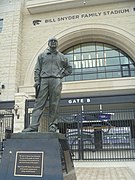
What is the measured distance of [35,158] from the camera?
484 centimetres

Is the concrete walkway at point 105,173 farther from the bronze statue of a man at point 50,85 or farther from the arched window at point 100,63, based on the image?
the arched window at point 100,63

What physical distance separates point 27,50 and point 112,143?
403 inches

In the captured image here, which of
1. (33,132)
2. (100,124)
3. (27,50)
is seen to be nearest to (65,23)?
(27,50)

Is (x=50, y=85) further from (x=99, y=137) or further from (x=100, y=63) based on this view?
(x=100, y=63)

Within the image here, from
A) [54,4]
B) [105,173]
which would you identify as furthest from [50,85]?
[54,4]

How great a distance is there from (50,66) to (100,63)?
13717 millimetres

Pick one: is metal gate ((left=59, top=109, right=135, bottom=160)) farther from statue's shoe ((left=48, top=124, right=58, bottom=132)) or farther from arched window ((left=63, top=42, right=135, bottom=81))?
statue's shoe ((left=48, top=124, right=58, bottom=132))

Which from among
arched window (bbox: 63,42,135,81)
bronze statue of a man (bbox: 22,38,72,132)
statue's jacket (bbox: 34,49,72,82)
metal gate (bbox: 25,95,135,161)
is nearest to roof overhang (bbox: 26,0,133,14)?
arched window (bbox: 63,42,135,81)

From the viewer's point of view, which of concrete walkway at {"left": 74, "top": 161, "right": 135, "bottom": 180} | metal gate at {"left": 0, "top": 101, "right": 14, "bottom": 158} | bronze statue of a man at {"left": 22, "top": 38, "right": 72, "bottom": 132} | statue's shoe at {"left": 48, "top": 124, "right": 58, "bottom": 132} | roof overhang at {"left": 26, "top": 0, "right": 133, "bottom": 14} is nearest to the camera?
statue's shoe at {"left": 48, "top": 124, "right": 58, "bottom": 132}

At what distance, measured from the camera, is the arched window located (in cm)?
1870

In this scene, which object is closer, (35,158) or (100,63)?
(35,158)

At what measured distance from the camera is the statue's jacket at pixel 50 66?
5.79 metres

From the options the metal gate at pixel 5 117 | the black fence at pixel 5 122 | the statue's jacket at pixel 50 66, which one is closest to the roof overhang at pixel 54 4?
the metal gate at pixel 5 117

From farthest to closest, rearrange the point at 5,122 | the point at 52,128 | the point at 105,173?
the point at 5,122, the point at 105,173, the point at 52,128
